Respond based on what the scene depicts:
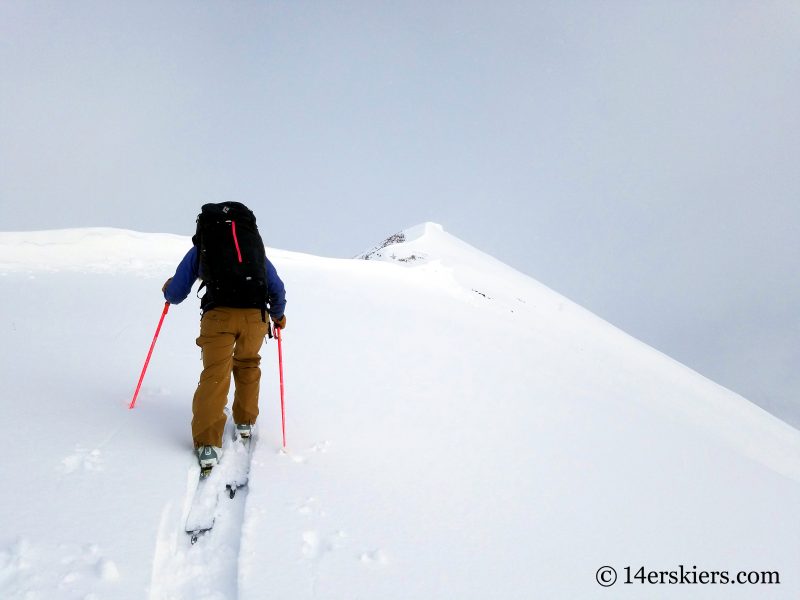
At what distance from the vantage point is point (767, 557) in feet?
12.8

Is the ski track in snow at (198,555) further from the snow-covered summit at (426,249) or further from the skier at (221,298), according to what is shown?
the snow-covered summit at (426,249)

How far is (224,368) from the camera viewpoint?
4066 mm

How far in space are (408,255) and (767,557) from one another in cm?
2088

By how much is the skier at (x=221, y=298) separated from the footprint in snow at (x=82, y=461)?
0.70 metres

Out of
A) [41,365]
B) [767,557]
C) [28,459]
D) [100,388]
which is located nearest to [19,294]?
[41,365]

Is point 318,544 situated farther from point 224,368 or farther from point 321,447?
point 224,368

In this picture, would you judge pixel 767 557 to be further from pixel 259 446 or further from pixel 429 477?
pixel 259 446

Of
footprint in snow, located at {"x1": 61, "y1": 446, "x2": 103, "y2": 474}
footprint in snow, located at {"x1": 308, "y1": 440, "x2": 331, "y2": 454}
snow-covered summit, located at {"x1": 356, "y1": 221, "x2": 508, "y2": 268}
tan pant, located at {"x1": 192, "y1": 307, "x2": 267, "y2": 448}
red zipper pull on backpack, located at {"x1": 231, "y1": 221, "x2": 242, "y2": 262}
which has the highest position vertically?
snow-covered summit, located at {"x1": 356, "y1": 221, "x2": 508, "y2": 268}

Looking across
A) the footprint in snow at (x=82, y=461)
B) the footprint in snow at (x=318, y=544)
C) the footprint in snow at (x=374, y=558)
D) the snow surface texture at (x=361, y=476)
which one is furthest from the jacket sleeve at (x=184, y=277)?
the footprint in snow at (x=374, y=558)

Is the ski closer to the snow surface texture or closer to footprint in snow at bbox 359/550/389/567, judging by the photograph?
the snow surface texture

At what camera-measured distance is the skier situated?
391cm

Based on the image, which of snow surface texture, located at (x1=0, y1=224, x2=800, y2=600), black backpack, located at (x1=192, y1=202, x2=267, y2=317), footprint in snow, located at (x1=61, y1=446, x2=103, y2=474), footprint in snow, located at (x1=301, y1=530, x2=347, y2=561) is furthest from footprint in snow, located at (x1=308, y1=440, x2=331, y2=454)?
footprint in snow, located at (x1=61, y1=446, x2=103, y2=474)

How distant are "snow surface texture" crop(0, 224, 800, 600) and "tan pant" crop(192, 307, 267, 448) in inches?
13.8

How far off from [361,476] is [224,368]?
5.13 ft
